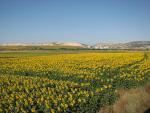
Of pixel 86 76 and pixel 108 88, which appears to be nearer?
pixel 108 88

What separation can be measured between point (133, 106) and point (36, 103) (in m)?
5.22

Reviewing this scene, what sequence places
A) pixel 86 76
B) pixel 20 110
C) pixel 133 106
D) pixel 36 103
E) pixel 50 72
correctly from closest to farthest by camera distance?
pixel 20 110 < pixel 36 103 < pixel 133 106 < pixel 86 76 < pixel 50 72

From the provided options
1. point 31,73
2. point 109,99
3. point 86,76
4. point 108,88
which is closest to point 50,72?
point 31,73

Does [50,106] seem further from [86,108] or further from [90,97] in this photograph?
[90,97]

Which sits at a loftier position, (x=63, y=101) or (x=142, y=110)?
(x=63, y=101)

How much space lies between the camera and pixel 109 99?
1595cm

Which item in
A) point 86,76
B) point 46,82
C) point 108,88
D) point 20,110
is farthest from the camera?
point 86,76

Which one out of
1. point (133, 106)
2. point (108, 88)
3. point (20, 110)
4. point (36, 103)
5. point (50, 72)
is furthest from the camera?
point (50, 72)

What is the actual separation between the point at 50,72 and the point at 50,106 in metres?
15.8

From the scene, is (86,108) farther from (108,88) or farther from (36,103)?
(108,88)

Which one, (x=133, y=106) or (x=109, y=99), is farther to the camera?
(x=109, y=99)

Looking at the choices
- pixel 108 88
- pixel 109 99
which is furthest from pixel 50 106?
pixel 108 88

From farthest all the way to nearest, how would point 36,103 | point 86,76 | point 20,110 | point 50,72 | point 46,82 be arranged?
1. point 50,72
2. point 86,76
3. point 46,82
4. point 36,103
5. point 20,110

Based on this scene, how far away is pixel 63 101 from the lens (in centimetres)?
1308
